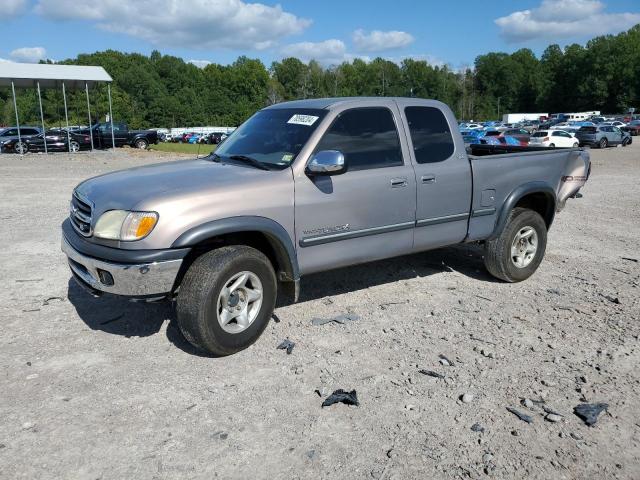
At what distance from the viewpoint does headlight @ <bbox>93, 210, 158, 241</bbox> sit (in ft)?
12.6

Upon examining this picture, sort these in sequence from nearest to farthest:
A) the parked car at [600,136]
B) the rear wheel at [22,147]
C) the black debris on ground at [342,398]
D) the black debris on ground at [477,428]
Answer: the black debris on ground at [477,428] < the black debris on ground at [342,398] < the rear wheel at [22,147] < the parked car at [600,136]

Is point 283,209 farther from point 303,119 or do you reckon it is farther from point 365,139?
point 365,139

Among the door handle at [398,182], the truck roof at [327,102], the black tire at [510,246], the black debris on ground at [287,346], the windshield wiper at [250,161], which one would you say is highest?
the truck roof at [327,102]

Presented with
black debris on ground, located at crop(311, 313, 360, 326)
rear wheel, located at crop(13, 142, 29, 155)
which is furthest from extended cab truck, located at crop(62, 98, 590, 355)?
rear wheel, located at crop(13, 142, 29, 155)

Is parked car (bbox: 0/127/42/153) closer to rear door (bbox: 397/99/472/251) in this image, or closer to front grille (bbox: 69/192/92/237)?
front grille (bbox: 69/192/92/237)

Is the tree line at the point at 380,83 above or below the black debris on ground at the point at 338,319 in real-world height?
above

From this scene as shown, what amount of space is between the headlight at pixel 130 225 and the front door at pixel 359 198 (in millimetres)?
1121

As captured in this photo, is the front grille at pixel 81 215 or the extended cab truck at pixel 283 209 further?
the front grille at pixel 81 215

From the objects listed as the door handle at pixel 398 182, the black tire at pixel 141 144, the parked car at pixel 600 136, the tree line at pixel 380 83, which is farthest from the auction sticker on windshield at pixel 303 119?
the tree line at pixel 380 83

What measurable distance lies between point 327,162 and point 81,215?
1.92 m

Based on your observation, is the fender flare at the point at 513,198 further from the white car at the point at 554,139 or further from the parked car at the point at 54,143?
the white car at the point at 554,139

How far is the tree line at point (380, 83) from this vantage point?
114 meters

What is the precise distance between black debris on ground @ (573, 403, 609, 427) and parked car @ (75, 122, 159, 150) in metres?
30.0

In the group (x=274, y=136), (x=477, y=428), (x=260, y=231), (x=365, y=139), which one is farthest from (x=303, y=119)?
(x=477, y=428)
